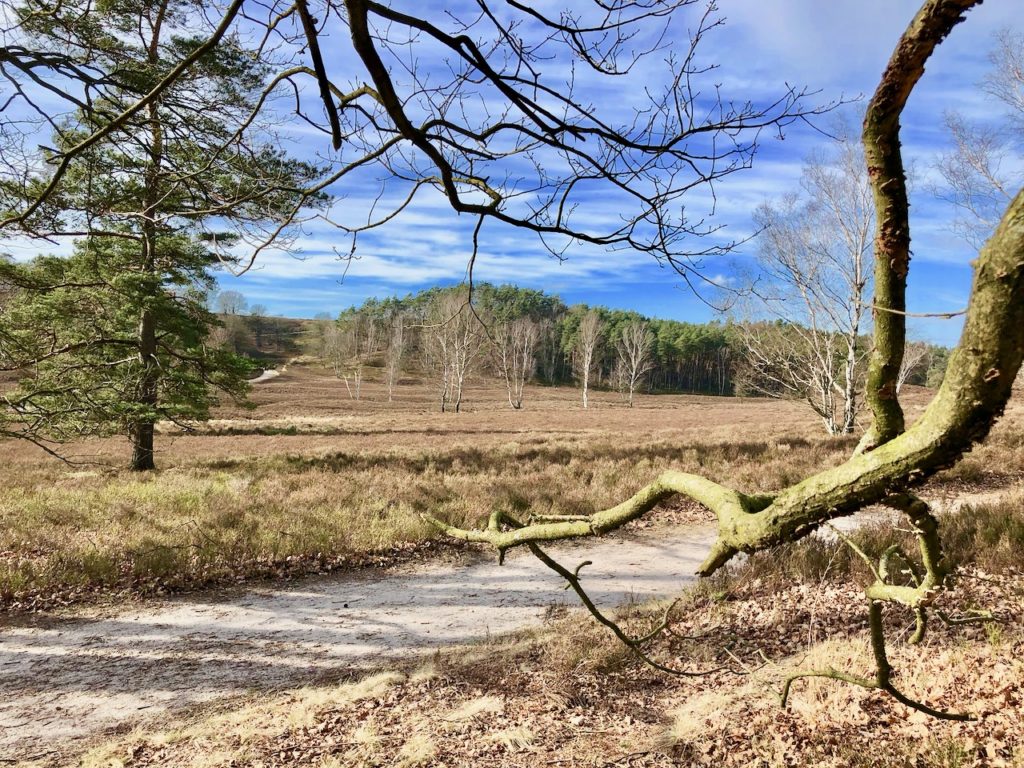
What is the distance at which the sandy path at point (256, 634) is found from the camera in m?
5.12

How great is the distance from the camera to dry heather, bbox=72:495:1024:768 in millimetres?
3438

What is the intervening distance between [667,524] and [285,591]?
666 centimetres

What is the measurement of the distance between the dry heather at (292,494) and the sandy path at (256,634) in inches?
33.1

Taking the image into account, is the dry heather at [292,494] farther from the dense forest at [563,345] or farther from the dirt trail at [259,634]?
the dense forest at [563,345]

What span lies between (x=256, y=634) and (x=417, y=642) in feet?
5.96

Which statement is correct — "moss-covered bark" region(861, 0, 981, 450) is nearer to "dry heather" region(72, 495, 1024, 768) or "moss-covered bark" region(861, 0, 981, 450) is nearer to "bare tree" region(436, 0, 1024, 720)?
"bare tree" region(436, 0, 1024, 720)

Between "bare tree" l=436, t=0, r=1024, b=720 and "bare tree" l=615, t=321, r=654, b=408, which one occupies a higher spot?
"bare tree" l=615, t=321, r=654, b=408

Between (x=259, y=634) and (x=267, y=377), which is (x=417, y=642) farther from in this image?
(x=267, y=377)

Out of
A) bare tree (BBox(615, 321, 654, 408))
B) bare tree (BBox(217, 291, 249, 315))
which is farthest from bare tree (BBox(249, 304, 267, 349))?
bare tree (BBox(615, 321, 654, 408))

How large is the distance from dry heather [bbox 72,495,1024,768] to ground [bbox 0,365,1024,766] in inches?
0.8

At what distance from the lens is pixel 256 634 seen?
21.4 feet

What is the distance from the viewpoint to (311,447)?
75.9 feet

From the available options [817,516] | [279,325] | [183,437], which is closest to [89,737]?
[817,516]

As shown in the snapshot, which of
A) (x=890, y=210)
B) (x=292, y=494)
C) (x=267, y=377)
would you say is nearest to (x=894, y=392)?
(x=890, y=210)
